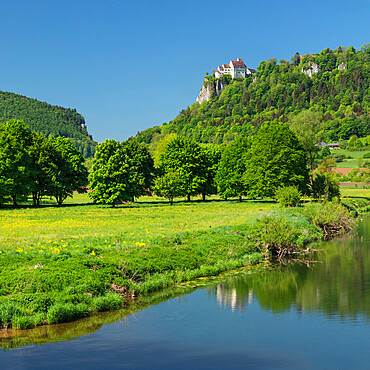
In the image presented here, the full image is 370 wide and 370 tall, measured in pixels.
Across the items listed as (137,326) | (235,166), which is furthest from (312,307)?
(235,166)

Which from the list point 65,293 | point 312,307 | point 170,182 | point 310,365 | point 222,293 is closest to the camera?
point 310,365

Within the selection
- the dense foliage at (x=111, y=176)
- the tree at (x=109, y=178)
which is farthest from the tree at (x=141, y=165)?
the tree at (x=109, y=178)

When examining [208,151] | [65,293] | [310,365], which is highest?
[208,151]

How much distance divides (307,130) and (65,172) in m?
46.2

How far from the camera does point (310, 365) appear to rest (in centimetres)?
1383

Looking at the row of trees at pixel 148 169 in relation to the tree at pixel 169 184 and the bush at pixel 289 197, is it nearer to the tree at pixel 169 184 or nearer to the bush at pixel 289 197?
the tree at pixel 169 184

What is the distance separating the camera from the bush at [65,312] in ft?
57.0

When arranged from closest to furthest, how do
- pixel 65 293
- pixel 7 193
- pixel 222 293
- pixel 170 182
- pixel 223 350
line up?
pixel 223 350 → pixel 65 293 → pixel 222 293 → pixel 7 193 → pixel 170 182

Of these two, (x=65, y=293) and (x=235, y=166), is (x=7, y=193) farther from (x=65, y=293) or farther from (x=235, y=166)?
(x=65, y=293)

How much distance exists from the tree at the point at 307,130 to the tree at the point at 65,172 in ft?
137

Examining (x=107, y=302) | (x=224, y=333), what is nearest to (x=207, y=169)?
(x=107, y=302)

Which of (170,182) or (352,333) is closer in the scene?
(352,333)

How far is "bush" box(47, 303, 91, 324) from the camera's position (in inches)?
684

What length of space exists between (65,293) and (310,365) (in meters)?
10.1
